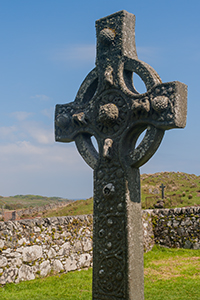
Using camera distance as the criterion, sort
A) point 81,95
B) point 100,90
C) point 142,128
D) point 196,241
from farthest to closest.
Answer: point 196,241 → point 81,95 → point 100,90 → point 142,128

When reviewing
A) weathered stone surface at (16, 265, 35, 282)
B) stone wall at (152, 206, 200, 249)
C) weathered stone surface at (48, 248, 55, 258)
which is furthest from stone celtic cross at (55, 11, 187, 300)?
stone wall at (152, 206, 200, 249)

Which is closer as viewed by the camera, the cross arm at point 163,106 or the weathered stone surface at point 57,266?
the cross arm at point 163,106

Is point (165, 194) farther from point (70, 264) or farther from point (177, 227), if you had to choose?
point (70, 264)

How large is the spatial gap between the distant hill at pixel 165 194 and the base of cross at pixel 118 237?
1494 centimetres

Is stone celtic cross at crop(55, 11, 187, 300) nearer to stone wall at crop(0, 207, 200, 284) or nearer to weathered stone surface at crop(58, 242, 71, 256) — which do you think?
stone wall at crop(0, 207, 200, 284)

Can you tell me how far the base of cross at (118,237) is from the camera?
14.1 feet

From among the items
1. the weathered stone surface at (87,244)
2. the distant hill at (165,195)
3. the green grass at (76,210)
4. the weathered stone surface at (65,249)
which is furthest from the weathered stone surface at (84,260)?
the green grass at (76,210)

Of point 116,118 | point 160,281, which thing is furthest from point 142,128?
point 160,281

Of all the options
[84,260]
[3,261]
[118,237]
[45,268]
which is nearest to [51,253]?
[45,268]

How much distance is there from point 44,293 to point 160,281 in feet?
9.93

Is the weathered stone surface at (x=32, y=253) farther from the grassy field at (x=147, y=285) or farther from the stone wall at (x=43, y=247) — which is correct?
the grassy field at (x=147, y=285)

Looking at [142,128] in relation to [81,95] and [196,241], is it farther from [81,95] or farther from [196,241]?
[196,241]

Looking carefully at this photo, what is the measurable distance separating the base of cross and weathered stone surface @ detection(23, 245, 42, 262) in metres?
4.27

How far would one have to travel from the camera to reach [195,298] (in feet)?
23.7
